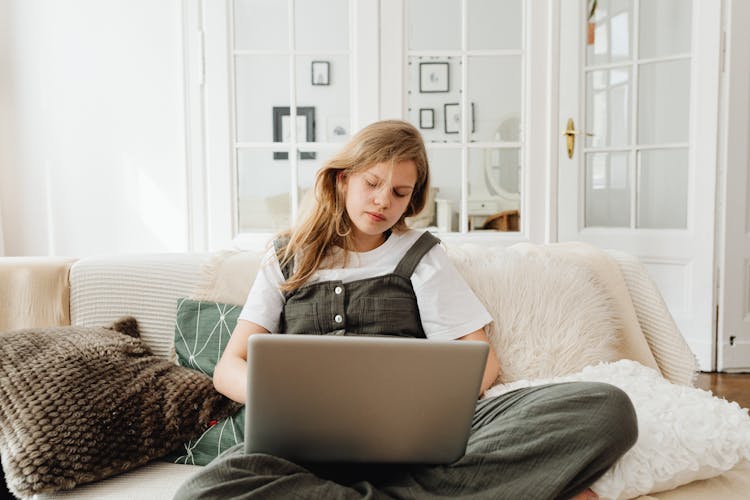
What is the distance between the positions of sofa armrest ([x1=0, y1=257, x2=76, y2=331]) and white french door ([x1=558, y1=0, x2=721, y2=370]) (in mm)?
2344

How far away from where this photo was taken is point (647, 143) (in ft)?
10.8

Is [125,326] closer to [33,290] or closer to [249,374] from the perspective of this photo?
[33,290]

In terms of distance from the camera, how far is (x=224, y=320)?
1545mm

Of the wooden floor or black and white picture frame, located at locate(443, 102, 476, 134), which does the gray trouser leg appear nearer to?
the wooden floor

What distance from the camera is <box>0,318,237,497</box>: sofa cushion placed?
116 centimetres

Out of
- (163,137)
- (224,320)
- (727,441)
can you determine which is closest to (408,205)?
(224,320)

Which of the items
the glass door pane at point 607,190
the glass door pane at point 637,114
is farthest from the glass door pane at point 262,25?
the glass door pane at point 607,190

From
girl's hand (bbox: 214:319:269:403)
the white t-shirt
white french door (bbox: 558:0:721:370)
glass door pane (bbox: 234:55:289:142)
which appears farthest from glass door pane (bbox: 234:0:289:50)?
girl's hand (bbox: 214:319:269:403)

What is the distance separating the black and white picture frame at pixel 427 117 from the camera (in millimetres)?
3082

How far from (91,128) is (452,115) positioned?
1640 millimetres

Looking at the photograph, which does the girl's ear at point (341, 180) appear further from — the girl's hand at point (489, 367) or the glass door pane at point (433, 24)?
the glass door pane at point (433, 24)

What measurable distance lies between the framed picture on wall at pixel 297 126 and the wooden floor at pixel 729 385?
1905 mm

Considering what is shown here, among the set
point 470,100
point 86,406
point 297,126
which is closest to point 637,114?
point 470,100

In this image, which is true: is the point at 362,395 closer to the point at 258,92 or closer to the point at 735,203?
the point at 258,92
